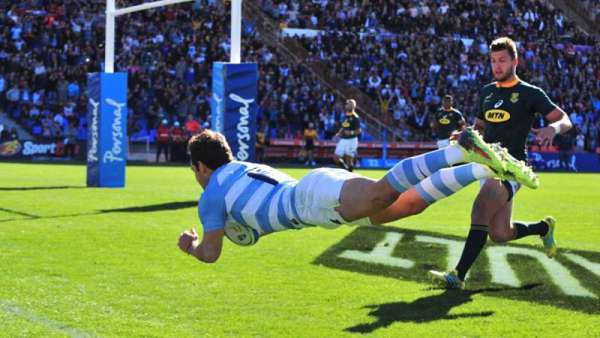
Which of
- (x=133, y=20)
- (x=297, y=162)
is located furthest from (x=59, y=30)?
(x=297, y=162)

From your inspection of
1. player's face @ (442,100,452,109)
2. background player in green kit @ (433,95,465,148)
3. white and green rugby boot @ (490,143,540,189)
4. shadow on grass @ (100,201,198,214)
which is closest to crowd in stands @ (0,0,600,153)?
background player in green kit @ (433,95,465,148)

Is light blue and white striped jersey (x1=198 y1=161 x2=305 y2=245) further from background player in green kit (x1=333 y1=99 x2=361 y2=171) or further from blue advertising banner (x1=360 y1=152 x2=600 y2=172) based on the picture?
blue advertising banner (x1=360 y1=152 x2=600 y2=172)

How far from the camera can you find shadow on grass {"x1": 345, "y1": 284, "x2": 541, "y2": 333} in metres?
6.78

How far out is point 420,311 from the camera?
23.7 ft

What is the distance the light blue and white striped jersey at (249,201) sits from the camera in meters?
6.04

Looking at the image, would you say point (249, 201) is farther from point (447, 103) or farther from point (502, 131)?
point (447, 103)

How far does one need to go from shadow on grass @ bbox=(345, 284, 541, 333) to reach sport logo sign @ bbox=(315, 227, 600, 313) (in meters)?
0.46

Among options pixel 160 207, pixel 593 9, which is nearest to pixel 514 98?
pixel 160 207

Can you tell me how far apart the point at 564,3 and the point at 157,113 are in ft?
72.2

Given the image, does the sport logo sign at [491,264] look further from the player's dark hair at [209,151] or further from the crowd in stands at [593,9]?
the crowd in stands at [593,9]

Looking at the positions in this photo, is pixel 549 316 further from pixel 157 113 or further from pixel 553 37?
pixel 553 37

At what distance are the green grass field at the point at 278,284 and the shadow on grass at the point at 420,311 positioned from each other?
1 cm

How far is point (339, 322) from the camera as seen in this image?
22.3 feet

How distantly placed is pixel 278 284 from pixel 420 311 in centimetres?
162
